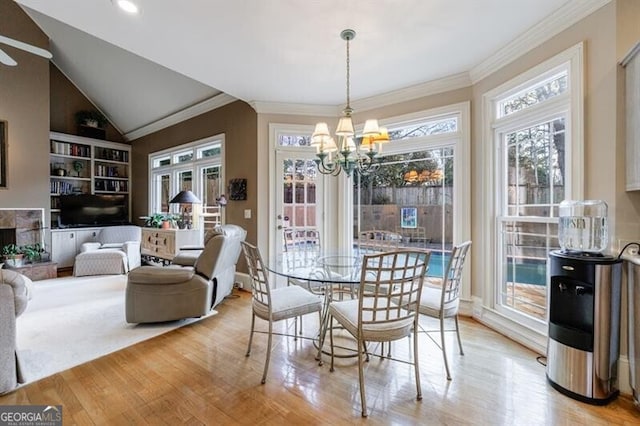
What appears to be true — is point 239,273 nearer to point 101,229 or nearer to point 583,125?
point 101,229

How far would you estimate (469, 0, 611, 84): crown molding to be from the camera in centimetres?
220

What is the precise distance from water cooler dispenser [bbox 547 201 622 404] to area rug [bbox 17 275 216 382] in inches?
129

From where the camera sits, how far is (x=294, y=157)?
4.34 meters

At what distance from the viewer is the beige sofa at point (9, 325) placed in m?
1.94

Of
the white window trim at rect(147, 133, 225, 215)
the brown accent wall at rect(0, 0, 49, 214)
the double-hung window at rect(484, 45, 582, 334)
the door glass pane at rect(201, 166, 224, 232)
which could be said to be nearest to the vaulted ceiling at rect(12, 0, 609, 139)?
the double-hung window at rect(484, 45, 582, 334)

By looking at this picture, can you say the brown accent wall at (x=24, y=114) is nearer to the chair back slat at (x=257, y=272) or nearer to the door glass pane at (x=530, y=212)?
the chair back slat at (x=257, y=272)

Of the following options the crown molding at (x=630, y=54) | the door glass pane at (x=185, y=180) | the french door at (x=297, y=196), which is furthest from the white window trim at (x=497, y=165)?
the door glass pane at (x=185, y=180)

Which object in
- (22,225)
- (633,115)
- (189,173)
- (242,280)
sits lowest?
(242,280)

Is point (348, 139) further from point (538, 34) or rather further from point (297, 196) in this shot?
point (297, 196)

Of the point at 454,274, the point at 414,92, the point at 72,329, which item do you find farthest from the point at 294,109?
the point at 72,329

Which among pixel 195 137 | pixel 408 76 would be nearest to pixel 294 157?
pixel 408 76

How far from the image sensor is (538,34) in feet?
8.33

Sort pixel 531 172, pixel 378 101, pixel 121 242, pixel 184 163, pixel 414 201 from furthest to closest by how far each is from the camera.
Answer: pixel 121 242 < pixel 184 163 < pixel 378 101 < pixel 414 201 < pixel 531 172

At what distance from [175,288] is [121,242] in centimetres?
387
